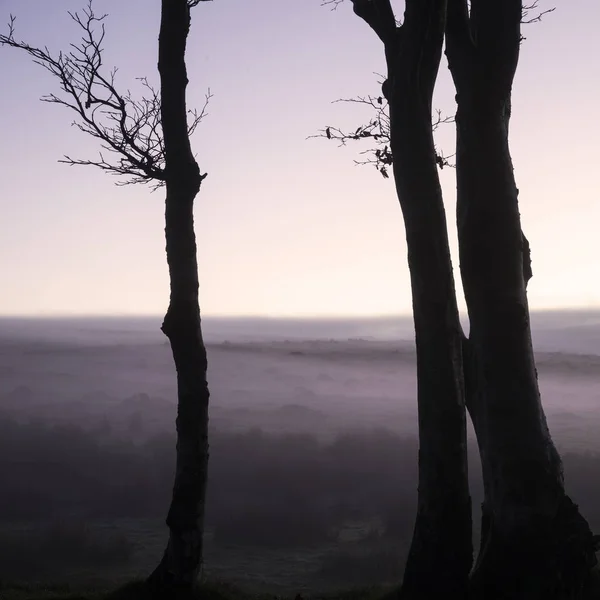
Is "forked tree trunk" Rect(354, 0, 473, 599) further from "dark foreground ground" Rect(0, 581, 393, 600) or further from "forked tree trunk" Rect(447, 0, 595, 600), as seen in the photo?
"dark foreground ground" Rect(0, 581, 393, 600)

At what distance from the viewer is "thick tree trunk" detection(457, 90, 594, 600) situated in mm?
7871

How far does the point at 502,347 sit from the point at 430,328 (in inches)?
33.7

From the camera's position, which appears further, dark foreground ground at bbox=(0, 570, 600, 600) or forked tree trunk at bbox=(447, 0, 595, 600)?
dark foreground ground at bbox=(0, 570, 600, 600)

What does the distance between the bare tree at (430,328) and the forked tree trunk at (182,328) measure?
305 centimetres

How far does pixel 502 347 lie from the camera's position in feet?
27.4

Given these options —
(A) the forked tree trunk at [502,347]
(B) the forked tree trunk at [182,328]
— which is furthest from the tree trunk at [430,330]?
(B) the forked tree trunk at [182,328]

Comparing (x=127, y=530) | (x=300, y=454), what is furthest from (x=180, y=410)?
(x=300, y=454)

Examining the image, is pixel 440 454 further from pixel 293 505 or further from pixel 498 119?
pixel 293 505

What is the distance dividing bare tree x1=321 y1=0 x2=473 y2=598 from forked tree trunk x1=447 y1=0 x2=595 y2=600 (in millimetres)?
292

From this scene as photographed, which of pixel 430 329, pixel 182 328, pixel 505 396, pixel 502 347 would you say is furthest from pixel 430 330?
pixel 182 328

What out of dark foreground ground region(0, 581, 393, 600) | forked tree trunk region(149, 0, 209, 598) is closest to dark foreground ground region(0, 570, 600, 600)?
dark foreground ground region(0, 581, 393, 600)

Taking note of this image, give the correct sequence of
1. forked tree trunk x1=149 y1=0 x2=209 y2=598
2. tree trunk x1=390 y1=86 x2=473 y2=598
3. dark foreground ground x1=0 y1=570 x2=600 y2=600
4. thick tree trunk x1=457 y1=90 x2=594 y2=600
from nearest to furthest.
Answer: thick tree trunk x1=457 y1=90 x2=594 y2=600
tree trunk x1=390 y1=86 x2=473 y2=598
dark foreground ground x1=0 y1=570 x2=600 y2=600
forked tree trunk x1=149 y1=0 x2=209 y2=598

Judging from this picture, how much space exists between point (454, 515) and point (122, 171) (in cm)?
731

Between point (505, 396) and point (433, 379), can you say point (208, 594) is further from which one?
→ point (505, 396)
